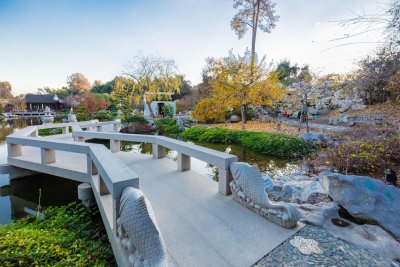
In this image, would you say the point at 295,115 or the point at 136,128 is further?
the point at 295,115

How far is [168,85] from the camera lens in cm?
2014

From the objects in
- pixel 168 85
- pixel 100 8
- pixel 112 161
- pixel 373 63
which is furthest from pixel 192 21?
pixel 168 85

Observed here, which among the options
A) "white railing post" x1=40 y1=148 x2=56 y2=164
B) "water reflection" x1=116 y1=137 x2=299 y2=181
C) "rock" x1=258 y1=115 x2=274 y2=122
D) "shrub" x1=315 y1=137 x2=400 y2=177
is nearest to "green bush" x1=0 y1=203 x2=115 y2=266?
"white railing post" x1=40 y1=148 x2=56 y2=164

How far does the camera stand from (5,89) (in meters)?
41.0

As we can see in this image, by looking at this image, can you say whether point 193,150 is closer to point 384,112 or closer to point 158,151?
point 158,151

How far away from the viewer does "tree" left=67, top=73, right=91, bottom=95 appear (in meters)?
41.9

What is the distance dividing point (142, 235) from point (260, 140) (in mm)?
8305

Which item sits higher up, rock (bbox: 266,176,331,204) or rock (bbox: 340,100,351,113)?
rock (bbox: 340,100,351,113)

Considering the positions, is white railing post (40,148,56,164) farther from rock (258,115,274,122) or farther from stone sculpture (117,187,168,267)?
rock (258,115,274,122)

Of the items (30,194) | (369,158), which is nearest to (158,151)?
(30,194)

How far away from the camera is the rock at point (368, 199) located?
227cm

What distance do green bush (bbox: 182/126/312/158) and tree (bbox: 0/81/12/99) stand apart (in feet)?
156

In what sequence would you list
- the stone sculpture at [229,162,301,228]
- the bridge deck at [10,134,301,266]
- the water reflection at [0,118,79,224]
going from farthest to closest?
1. the water reflection at [0,118,79,224]
2. the stone sculpture at [229,162,301,228]
3. the bridge deck at [10,134,301,266]

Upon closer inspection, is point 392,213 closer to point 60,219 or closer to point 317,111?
point 60,219
